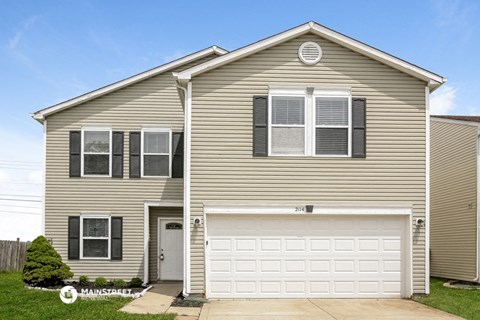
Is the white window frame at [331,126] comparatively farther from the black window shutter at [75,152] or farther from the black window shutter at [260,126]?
the black window shutter at [75,152]

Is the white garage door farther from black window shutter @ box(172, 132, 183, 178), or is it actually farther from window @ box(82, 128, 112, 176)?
window @ box(82, 128, 112, 176)

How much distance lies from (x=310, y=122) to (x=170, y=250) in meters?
6.35

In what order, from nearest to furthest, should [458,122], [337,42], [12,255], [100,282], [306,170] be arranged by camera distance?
[306,170] → [337,42] → [100,282] → [458,122] → [12,255]

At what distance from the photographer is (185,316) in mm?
10281

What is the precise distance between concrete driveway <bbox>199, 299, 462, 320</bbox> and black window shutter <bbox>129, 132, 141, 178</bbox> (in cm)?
541

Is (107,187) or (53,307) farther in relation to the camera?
(107,187)

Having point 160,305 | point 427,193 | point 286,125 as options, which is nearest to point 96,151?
point 160,305

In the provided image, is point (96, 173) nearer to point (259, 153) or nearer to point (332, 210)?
point (259, 153)

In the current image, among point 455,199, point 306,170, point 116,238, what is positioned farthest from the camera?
point 455,199

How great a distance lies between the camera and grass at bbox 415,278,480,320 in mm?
11079

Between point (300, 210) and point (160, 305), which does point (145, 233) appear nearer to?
point (160, 305)

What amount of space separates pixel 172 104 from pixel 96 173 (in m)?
3.15

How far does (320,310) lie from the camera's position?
1095 centimetres

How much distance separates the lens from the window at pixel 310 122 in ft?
41.3
